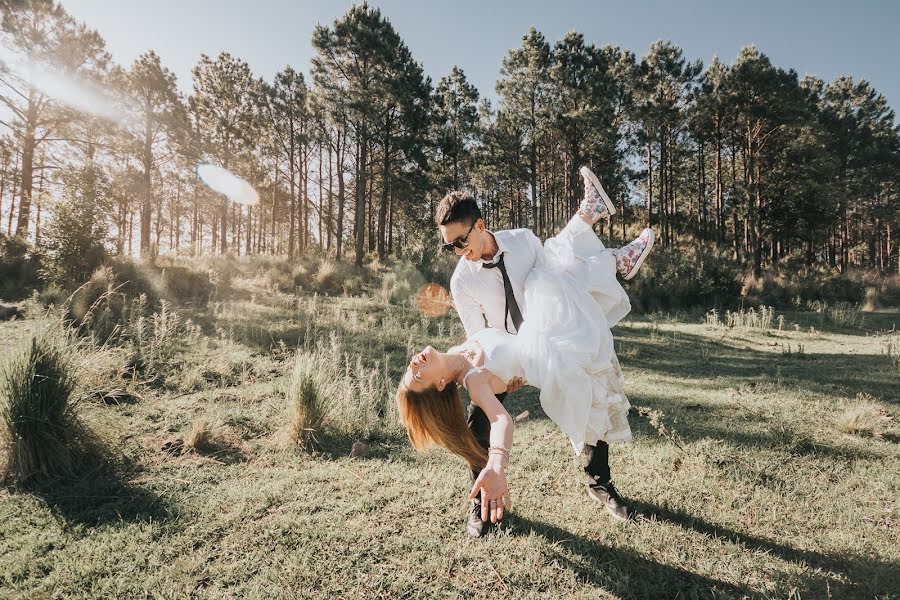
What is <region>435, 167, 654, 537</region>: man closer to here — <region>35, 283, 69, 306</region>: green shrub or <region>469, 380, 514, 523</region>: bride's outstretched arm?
<region>469, 380, 514, 523</region>: bride's outstretched arm

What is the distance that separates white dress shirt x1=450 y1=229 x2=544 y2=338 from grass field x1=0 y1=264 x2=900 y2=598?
1.45 metres

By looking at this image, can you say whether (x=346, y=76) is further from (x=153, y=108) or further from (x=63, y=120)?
(x=63, y=120)

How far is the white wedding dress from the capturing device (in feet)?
7.38

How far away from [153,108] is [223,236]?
7.62 m

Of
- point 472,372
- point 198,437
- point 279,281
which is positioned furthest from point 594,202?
point 279,281

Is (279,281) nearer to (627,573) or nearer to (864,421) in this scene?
(627,573)

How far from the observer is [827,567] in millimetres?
2279

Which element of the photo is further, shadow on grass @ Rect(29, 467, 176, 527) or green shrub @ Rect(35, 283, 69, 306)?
green shrub @ Rect(35, 283, 69, 306)

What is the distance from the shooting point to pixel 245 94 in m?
23.9

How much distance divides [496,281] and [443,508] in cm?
176

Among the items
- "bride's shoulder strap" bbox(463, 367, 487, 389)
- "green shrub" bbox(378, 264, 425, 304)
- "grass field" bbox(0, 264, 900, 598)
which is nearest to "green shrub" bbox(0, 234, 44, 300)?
"green shrub" bbox(378, 264, 425, 304)

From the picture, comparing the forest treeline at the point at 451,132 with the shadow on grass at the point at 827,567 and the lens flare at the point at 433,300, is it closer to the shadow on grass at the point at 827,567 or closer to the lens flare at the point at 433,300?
the lens flare at the point at 433,300

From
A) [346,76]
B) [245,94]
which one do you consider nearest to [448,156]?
[346,76]

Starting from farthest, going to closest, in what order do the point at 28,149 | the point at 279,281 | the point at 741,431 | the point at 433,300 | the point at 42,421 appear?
the point at 28,149 → the point at 279,281 → the point at 433,300 → the point at 741,431 → the point at 42,421
